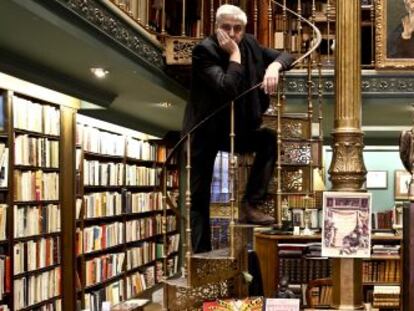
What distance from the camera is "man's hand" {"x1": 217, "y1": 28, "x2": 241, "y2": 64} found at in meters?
3.86

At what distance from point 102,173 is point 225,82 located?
4.18 metres

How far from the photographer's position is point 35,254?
5781mm

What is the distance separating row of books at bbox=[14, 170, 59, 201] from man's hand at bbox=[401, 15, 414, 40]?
11.5 feet

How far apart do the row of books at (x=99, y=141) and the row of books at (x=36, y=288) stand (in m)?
1.31

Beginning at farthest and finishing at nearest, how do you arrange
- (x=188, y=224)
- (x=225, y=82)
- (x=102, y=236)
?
(x=102, y=236), (x=188, y=224), (x=225, y=82)

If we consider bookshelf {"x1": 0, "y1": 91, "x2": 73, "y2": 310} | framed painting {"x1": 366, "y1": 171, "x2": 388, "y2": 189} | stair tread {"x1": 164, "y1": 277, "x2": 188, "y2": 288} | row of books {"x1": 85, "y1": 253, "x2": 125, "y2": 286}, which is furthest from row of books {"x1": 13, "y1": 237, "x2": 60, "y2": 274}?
framed painting {"x1": 366, "y1": 171, "x2": 388, "y2": 189}

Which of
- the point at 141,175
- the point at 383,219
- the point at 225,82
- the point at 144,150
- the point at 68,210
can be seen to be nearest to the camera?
the point at 225,82

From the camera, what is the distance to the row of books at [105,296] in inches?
283

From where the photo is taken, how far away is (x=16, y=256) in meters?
5.42

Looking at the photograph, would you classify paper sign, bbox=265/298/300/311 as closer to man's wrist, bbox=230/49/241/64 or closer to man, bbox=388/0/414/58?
man's wrist, bbox=230/49/241/64

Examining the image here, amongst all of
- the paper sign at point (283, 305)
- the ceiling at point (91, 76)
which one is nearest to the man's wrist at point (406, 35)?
the ceiling at point (91, 76)

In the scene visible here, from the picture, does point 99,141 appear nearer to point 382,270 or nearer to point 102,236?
point 102,236

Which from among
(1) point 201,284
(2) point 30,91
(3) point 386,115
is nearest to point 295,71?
(3) point 386,115

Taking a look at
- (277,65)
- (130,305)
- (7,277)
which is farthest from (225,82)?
(7,277)
